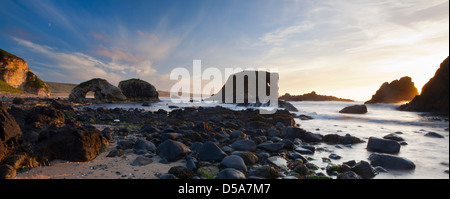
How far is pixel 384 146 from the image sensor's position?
5.69m

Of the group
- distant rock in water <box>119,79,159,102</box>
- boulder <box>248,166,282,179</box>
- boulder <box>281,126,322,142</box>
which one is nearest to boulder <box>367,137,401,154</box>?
boulder <box>281,126,322,142</box>

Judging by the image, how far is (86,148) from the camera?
3.83m

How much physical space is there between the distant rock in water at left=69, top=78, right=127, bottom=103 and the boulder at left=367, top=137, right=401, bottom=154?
4763cm

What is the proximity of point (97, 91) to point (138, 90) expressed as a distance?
14.5 m

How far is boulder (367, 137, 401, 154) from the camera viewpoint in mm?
5579

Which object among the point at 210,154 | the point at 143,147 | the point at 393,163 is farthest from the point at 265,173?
the point at 143,147

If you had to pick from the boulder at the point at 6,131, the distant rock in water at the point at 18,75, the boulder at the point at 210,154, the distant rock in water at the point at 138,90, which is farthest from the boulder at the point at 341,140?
the distant rock in water at the point at 18,75

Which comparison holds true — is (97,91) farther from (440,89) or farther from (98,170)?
(440,89)

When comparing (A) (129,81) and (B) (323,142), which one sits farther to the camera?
(A) (129,81)

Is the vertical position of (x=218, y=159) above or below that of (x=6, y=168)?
below

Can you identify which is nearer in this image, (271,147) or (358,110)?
(271,147)
